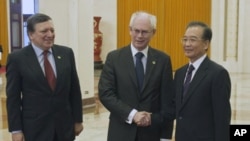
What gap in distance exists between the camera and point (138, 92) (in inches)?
120

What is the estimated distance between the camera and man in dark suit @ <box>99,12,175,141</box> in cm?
301

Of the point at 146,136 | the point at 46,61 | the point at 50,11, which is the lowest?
the point at 146,136

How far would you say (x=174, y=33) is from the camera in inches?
650

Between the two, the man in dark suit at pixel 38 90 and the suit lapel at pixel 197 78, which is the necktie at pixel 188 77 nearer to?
the suit lapel at pixel 197 78

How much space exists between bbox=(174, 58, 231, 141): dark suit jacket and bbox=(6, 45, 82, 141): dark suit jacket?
3.10 ft

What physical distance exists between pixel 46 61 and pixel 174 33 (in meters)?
13.6

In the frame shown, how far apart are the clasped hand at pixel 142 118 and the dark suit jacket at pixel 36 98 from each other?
27.1 inches

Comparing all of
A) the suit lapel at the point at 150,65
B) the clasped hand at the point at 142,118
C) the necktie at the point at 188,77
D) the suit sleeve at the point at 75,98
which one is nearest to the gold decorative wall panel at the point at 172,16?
the suit sleeve at the point at 75,98

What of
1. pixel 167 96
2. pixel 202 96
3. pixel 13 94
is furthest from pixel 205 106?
pixel 13 94

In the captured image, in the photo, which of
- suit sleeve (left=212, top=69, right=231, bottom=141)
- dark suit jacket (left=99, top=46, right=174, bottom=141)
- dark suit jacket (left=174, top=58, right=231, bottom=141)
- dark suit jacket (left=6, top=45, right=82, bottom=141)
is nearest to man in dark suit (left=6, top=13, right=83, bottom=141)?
dark suit jacket (left=6, top=45, right=82, bottom=141)

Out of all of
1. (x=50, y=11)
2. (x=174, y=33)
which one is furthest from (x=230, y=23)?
(x=50, y=11)

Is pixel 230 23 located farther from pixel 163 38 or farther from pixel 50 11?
A: pixel 50 11

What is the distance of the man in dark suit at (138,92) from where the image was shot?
3.01m

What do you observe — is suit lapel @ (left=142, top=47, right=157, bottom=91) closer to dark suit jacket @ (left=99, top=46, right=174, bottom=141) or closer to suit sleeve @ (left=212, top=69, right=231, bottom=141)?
dark suit jacket @ (left=99, top=46, right=174, bottom=141)
